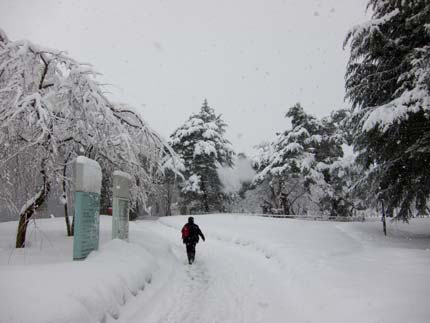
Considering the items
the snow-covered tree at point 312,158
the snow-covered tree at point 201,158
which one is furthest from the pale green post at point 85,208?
the snow-covered tree at point 201,158

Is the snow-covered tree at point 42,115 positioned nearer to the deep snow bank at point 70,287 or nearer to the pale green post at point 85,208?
the pale green post at point 85,208

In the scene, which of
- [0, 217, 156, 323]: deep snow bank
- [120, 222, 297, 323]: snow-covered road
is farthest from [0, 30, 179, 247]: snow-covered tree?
[120, 222, 297, 323]: snow-covered road

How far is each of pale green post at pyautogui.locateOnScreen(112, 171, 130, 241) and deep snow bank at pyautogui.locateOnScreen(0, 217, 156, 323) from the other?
6.95ft

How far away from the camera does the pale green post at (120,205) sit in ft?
32.8

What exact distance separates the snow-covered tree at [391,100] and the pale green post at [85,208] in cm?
882

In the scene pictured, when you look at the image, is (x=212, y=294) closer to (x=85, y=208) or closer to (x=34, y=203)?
(x=85, y=208)

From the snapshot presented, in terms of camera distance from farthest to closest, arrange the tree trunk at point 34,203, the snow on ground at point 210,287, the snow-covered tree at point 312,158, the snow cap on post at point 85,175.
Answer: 1. the snow-covered tree at point 312,158
2. the tree trunk at point 34,203
3. the snow cap on post at point 85,175
4. the snow on ground at point 210,287

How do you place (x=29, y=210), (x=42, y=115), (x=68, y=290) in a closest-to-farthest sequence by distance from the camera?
(x=68, y=290) → (x=42, y=115) → (x=29, y=210)

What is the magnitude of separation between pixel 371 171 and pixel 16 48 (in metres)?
13.9

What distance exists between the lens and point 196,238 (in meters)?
11.2

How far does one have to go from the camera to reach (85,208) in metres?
7.47

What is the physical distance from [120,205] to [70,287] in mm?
5927

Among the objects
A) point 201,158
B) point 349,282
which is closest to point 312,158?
point 201,158

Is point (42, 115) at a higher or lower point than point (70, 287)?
higher
